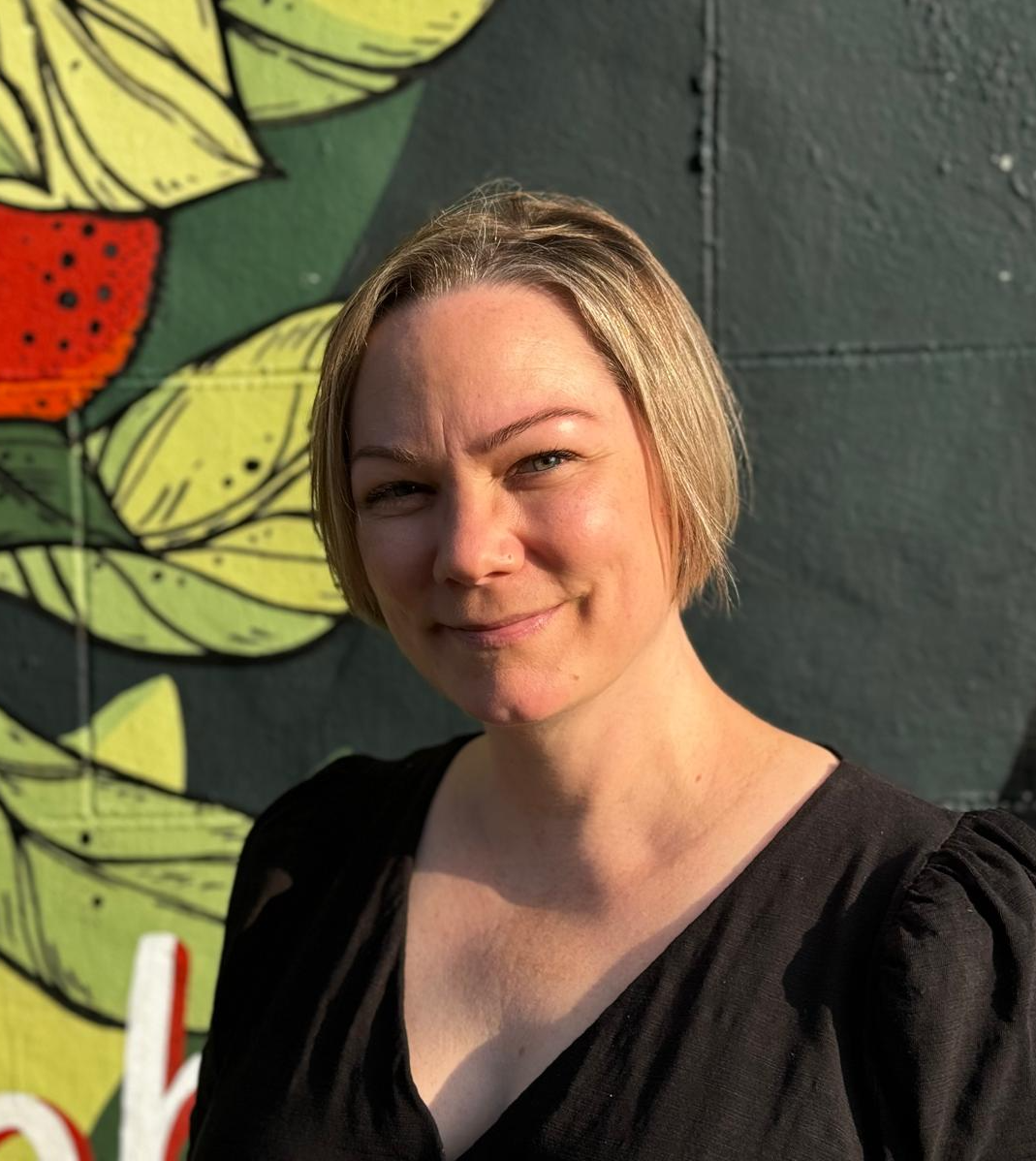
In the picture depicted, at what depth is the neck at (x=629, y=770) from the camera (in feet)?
4.49

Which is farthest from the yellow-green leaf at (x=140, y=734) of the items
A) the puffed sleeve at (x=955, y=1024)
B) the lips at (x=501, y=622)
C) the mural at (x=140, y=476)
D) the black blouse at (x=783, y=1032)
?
the puffed sleeve at (x=955, y=1024)

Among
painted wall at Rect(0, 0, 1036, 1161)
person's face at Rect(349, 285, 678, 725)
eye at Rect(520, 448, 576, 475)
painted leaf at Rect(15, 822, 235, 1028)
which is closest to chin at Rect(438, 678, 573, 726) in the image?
person's face at Rect(349, 285, 678, 725)

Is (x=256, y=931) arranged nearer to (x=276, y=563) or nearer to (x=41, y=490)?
(x=276, y=563)

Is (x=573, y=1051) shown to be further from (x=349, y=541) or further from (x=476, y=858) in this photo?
(x=349, y=541)

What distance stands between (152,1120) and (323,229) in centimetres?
184

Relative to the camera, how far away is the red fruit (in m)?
2.44

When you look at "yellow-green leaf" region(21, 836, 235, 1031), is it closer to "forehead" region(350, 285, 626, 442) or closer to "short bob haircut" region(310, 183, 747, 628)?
"short bob haircut" region(310, 183, 747, 628)

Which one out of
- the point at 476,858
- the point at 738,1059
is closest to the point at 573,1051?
the point at 738,1059

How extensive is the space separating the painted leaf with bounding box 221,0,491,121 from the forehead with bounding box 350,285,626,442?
126 centimetres

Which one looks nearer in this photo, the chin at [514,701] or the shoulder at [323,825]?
the chin at [514,701]

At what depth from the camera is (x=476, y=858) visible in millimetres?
1502

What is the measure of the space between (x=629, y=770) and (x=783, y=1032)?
1.09ft

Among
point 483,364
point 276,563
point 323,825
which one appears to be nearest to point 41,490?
point 276,563

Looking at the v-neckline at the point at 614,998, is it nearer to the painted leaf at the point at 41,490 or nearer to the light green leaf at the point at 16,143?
the painted leaf at the point at 41,490
